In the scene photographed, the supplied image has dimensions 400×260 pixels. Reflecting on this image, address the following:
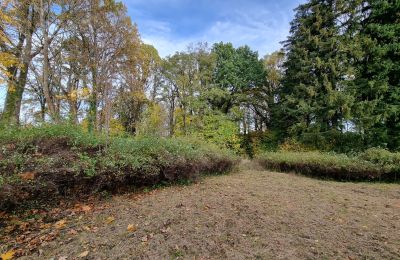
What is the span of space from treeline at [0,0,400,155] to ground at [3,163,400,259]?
448cm

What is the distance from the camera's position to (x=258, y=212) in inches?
156

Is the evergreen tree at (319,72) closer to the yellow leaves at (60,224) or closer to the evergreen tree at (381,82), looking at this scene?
the evergreen tree at (381,82)

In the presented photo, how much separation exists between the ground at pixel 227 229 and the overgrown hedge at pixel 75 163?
543 mm

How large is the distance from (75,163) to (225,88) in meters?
17.2

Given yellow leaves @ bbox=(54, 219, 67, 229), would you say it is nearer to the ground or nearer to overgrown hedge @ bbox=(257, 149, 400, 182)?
the ground

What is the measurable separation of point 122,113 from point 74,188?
16.4m

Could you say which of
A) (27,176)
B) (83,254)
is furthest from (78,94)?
(83,254)

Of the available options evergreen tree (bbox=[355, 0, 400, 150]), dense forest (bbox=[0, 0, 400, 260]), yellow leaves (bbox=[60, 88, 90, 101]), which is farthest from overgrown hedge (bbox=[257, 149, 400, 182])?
yellow leaves (bbox=[60, 88, 90, 101])

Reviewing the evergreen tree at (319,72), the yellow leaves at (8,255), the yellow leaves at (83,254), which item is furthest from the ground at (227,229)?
the evergreen tree at (319,72)

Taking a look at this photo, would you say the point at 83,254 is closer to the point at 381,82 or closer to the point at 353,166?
the point at 353,166

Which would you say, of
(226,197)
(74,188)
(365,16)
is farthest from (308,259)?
(365,16)

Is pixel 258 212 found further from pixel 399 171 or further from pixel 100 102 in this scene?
pixel 100 102

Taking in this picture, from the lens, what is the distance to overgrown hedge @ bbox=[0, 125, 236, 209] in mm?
3518

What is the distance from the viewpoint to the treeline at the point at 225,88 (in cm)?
1044
